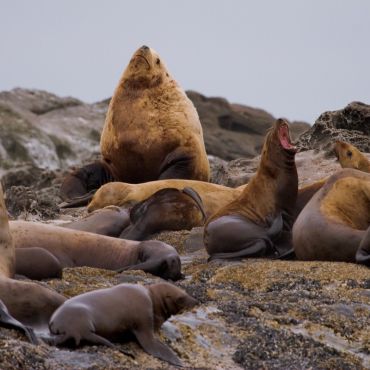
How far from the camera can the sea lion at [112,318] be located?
6.07 meters

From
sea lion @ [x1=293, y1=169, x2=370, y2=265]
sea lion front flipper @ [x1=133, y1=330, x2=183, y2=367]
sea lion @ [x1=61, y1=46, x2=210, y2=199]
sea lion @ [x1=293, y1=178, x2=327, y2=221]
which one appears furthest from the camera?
sea lion @ [x1=61, y1=46, x2=210, y2=199]

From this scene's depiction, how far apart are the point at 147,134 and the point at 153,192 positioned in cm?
219

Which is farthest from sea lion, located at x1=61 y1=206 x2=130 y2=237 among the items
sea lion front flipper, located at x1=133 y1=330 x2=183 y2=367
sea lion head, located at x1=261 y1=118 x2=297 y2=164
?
sea lion front flipper, located at x1=133 y1=330 x2=183 y2=367

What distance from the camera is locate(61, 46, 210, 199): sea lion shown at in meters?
15.1

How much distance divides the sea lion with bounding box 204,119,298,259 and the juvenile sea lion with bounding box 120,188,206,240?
0.88 metres

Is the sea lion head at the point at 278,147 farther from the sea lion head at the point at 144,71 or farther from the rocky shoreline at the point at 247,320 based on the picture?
the sea lion head at the point at 144,71

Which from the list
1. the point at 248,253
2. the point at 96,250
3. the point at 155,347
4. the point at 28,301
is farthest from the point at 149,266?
the point at 155,347

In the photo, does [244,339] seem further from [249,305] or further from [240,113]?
[240,113]

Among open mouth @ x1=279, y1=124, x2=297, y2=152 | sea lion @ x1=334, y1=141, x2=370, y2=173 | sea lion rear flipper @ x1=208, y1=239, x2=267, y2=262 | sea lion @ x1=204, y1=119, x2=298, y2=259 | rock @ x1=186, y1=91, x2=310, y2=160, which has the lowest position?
rock @ x1=186, y1=91, x2=310, y2=160

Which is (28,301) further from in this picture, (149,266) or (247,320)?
(149,266)

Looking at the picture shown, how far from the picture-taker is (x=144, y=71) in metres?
15.7

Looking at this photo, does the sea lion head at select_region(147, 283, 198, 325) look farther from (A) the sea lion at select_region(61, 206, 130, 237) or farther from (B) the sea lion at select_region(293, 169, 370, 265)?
(A) the sea lion at select_region(61, 206, 130, 237)

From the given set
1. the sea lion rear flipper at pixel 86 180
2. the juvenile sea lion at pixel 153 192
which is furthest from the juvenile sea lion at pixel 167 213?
the sea lion rear flipper at pixel 86 180

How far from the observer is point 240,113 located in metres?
35.3
